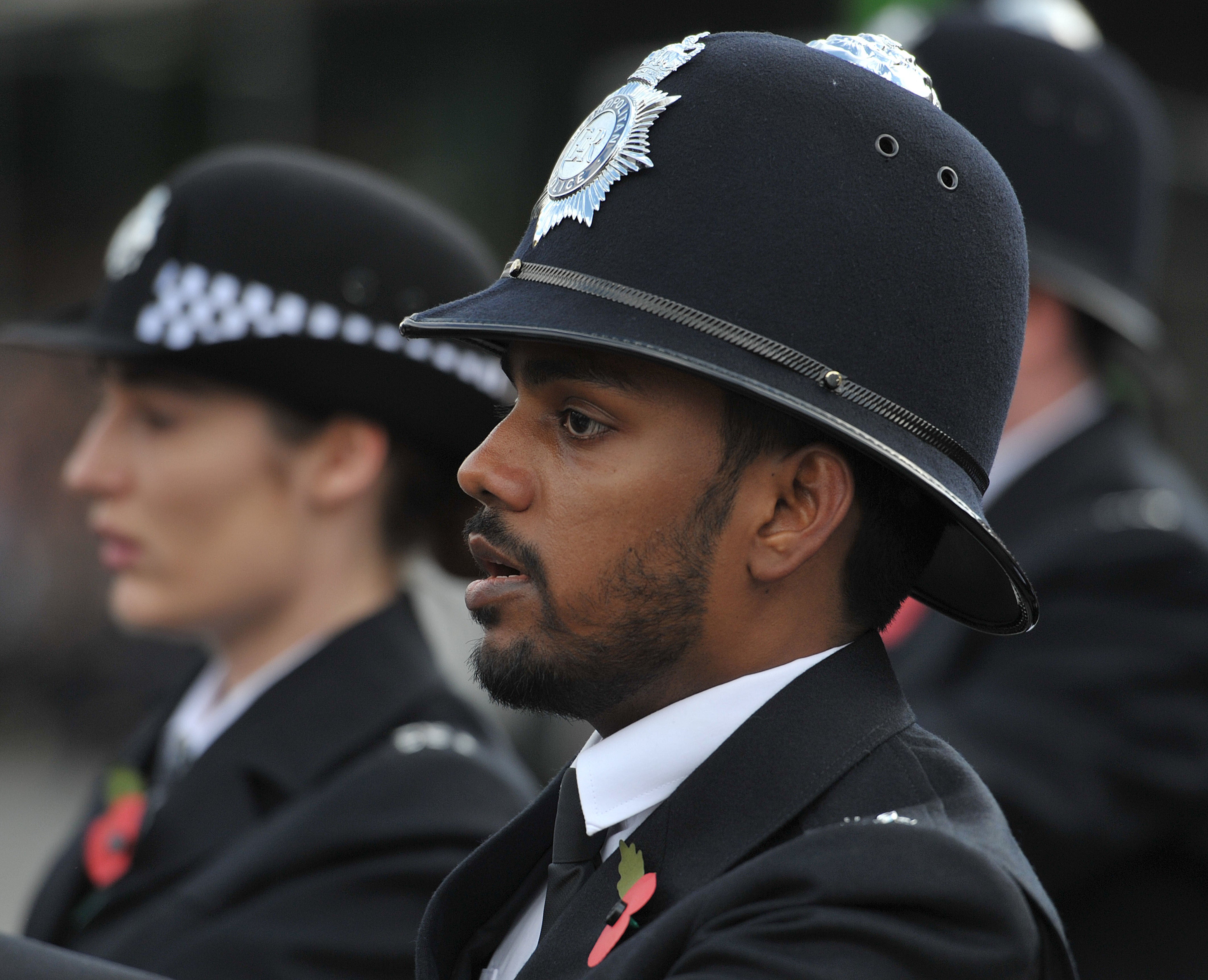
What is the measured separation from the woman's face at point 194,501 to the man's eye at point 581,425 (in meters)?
1.42

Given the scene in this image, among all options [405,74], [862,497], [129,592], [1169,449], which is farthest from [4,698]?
[862,497]

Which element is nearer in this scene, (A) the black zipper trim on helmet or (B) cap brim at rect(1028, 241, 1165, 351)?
(A) the black zipper trim on helmet

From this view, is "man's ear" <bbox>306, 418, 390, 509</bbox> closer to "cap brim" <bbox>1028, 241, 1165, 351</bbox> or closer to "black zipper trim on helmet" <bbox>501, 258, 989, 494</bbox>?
"black zipper trim on helmet" <bbox>501, 258, 989, 494</bbox>

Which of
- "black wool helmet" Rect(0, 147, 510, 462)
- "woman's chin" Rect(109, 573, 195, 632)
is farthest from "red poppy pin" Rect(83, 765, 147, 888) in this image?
"black wool helmet" Rect(0, 147, 510, 462)

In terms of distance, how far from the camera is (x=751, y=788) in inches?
66.6

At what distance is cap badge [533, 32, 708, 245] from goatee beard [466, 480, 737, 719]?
1.18 ft

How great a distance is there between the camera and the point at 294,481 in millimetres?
3133

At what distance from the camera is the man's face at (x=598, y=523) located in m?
1.77

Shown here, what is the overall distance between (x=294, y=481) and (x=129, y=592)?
382mm

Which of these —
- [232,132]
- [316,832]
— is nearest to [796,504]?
[316,832]

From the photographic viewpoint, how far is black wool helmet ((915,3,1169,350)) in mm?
4227

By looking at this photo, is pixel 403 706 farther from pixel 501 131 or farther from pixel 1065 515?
pixel 501 131

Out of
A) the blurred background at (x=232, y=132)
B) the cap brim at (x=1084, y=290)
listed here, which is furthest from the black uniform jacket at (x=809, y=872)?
the blurred background at (x=232, y=132)

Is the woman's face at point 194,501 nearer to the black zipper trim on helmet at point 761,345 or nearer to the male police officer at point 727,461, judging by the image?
the male police officer at point 727,461
